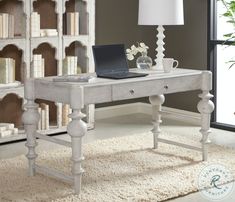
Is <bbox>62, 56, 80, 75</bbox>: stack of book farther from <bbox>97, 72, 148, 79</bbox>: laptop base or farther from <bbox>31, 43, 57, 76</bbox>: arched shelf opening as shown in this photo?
<bbox>97, 72, 148, 79</bbox>: laptop base

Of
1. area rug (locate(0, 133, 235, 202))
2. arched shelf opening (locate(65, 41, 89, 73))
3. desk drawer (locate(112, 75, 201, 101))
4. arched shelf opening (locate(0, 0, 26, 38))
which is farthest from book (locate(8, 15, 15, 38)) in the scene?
desk drawer (locate(112, 75, 201, 101))

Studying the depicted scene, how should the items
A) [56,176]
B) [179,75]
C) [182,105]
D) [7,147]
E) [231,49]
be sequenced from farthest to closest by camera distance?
[182,105] < [231,49] < [7,147] < [179,75] < [56,176]

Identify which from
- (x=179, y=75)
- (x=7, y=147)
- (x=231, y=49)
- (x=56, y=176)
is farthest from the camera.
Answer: (x=231, y=49)

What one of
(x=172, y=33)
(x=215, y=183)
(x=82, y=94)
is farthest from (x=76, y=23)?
(x=215, y=183)

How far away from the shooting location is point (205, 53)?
6.06m

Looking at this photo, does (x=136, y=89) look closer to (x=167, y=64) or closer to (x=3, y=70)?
(x=167, y=64)

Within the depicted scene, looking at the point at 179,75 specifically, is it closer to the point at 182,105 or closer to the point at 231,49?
the point at 231,49

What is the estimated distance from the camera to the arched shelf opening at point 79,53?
590 centimetres

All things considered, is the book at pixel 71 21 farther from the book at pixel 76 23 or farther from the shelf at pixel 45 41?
the shelf at pixel 45 41

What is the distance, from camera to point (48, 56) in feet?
19.1

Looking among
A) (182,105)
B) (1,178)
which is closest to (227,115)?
(182,105)

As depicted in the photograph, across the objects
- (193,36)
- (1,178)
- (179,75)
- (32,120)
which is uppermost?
(193,36)

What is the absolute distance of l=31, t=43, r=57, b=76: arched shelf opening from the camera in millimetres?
5770

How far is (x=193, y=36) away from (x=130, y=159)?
2.06 m
